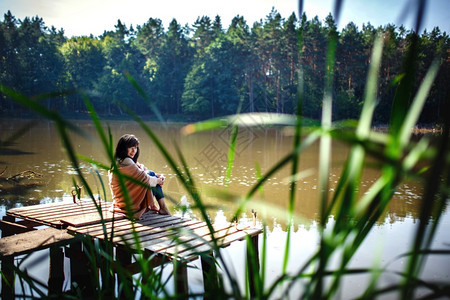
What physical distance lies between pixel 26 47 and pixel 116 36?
902 cm

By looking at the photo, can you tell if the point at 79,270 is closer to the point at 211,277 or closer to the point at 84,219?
the point at 84,219

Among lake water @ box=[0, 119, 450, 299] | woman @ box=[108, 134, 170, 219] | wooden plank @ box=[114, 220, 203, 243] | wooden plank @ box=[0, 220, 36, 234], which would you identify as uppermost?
woman @ box=[108, 134, 170, 219]

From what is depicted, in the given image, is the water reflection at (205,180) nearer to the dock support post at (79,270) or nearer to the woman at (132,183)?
the woman at (132,183)

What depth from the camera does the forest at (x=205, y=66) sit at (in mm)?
31031

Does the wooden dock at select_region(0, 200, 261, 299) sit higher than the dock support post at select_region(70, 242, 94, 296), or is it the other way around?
the wooden dock at select_region(0, 200, 261, 299)

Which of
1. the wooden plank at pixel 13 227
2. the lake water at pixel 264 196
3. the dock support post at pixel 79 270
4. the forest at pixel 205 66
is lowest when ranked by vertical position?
the lake water at pixel 264 196

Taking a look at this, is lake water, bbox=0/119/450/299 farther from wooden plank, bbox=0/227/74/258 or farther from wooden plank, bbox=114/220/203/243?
wooden plank, bbox=0/227/74/258

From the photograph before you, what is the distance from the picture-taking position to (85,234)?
2.32 m

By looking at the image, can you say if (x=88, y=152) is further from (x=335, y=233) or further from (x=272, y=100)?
(x=272, y=100)

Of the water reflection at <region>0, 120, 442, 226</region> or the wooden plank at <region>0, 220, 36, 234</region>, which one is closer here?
the wooden plank at <region>0, 220, 36, 234</region>

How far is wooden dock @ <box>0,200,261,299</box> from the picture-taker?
95.0 inches

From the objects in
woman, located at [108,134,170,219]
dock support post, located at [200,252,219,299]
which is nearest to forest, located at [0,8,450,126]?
woman, located at [108,134,170,219]

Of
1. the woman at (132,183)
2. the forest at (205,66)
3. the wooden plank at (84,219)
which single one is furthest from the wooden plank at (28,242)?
the forest at (205,66)

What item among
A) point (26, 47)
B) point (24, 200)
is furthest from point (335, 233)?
point (26, 47)
